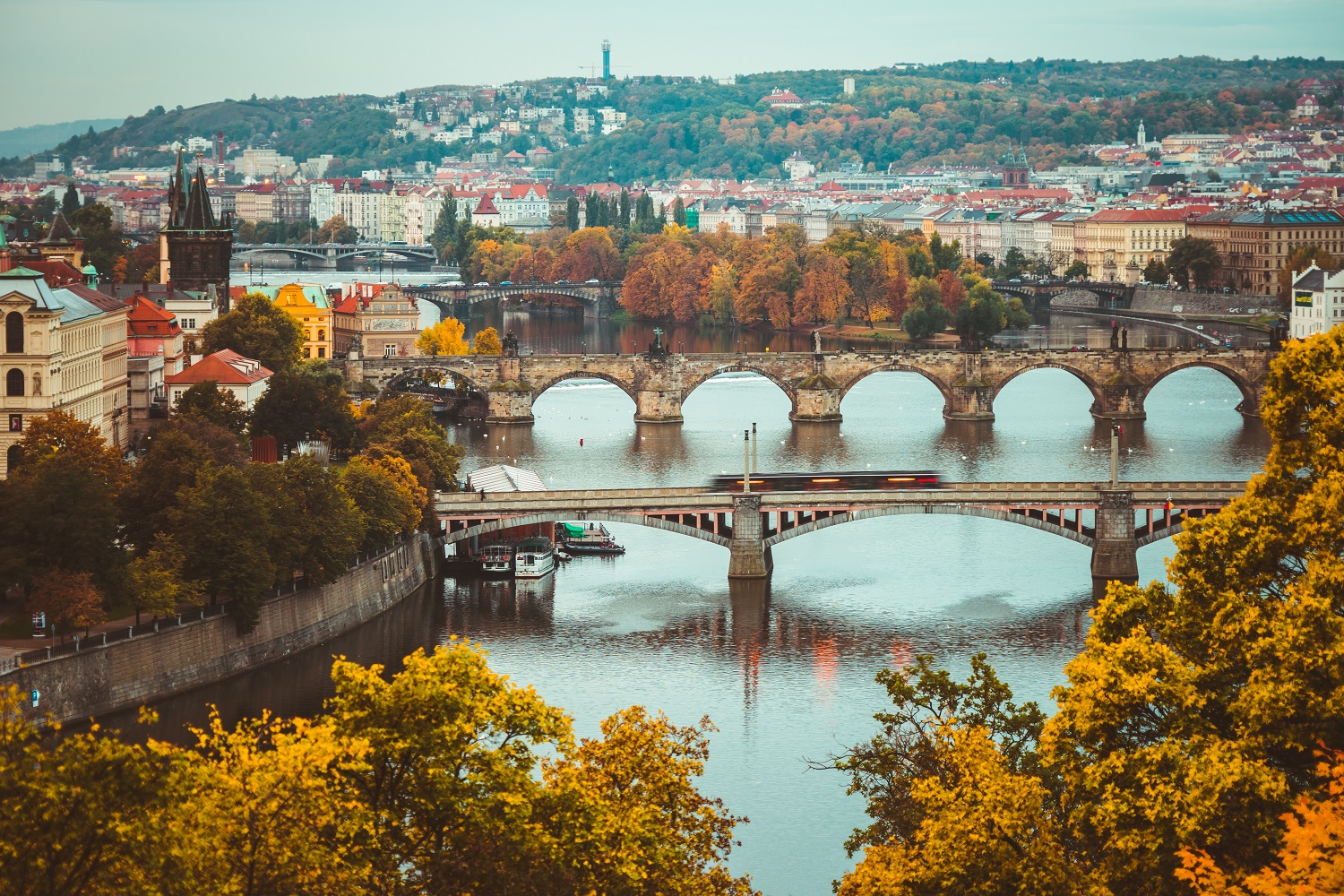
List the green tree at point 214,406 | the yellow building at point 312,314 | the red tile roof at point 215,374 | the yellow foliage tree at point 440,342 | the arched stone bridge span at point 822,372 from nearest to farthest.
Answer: the green tree at point 214,406 < the red tile roof at point 215,374 < the arched stone bridge span at point 822,372 < the yellow foliage tree at point 440,342 < the yellow building at point 312,314

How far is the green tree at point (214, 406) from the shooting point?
50781mm

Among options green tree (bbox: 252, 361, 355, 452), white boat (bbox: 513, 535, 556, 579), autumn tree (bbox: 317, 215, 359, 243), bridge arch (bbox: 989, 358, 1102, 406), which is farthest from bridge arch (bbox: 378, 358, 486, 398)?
autumn tree (bbox: 317, 215, 359, 243)

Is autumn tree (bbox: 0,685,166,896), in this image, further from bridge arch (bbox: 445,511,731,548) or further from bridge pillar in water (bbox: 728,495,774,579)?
bridge pillar in water (bbox: 728,495,774,579)

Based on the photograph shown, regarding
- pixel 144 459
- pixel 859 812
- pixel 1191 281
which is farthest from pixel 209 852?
pixel 1191 281

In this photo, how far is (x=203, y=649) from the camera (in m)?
35.6

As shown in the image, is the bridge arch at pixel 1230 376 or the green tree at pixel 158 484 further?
the bridge arch at pixel 1230 376

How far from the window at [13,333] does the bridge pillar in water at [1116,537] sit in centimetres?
2169

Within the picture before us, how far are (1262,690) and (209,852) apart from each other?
9.49 m

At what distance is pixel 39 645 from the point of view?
3275cm

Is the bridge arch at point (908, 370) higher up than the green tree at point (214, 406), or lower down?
lower down

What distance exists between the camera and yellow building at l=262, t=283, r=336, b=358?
255 ft

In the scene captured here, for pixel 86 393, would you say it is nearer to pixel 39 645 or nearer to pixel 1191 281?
pixel 39 645

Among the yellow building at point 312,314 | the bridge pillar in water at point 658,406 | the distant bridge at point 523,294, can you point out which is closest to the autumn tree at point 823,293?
the distant bridge at point 523,294

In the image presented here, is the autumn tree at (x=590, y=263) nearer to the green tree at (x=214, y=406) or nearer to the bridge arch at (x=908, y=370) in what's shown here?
the bridge arch at (x=908, y=370)
